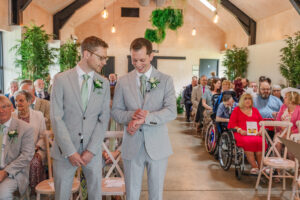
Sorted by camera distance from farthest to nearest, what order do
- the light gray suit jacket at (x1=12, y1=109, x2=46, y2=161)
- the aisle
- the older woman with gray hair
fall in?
1. the aisle
2. the light gray suit jacket at (x1=12, y1=109, x2=46, y2=161)
3. the older woman with gray hair

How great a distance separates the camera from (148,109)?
6.98 ft

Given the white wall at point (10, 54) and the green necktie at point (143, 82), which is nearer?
the green necktie at point (143, 82)

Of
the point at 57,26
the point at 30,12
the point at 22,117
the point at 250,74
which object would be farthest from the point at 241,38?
the point at 22,117

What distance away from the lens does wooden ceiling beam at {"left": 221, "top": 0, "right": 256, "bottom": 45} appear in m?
12.0

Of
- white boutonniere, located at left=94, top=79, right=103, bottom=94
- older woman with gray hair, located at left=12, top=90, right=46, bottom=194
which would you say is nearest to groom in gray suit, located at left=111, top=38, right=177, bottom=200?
white boutonniere, located at left=94, top=79, right=103, bottom=94

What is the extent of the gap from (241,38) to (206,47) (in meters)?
2.85

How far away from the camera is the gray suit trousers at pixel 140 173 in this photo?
2107 mm

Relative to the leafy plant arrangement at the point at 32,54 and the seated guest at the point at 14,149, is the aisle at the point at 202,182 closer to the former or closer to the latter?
the seated guest at the point at 14,149

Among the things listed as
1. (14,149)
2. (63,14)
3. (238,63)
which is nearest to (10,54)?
(63,14)

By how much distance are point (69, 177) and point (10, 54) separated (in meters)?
6.87

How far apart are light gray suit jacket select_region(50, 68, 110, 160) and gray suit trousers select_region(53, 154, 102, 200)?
0.21 feet

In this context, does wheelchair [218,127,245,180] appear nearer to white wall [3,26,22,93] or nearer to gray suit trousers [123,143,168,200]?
gray suit trousers [123,143,168,200]

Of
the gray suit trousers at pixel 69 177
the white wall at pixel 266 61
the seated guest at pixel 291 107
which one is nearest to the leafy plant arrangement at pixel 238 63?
the white wall at pixel 266 61

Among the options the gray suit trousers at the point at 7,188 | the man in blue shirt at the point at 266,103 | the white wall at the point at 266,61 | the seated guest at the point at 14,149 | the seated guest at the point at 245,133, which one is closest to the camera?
the gray suit trousers at the point at 7,188
